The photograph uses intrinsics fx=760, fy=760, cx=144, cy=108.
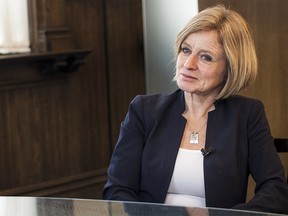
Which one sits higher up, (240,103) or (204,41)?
(204,41)

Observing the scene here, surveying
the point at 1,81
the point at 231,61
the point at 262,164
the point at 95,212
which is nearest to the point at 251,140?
the point at 262,164

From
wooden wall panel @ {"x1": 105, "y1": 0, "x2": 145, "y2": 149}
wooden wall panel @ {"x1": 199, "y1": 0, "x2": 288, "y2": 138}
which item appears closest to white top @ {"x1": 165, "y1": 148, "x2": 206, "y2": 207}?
wooden wall panel @ {"x1": 199, "y1": 0, "x2": 288, "y2": 138}

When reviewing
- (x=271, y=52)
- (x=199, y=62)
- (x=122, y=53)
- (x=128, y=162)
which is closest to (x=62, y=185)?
(x=122, y=53)

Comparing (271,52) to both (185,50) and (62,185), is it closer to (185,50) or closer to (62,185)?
(62,185)

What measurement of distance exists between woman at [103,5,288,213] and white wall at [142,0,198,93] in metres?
1.65

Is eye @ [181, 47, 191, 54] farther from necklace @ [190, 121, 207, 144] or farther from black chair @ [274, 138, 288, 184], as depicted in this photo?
black chair @ [274, 138, 288, 184]

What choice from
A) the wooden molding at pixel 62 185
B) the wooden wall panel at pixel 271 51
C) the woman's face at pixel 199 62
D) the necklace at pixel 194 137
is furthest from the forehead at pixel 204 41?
the wooden molding at pixel 62 185

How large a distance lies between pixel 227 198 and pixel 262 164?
0.17 m

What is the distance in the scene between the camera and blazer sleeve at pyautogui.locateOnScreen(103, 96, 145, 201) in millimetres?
2557

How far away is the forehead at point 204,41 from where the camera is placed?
8.57ft

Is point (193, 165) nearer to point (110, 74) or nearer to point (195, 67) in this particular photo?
point (195, 67)

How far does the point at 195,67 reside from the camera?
2.61 m

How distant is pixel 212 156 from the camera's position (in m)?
2.57

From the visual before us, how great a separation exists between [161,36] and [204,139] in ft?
6.65
